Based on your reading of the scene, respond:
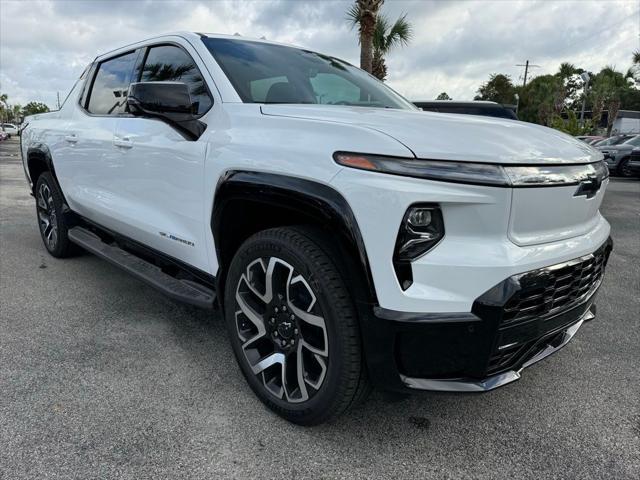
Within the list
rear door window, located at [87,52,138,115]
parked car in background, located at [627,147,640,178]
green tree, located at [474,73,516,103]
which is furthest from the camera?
green tree, located at [474,73,516,103]

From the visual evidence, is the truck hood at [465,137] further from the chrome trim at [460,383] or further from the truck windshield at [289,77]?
the chrome trim at [460,383]

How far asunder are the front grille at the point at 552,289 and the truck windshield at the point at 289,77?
151cm

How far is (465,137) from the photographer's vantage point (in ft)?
5.81

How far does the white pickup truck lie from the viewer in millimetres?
1679

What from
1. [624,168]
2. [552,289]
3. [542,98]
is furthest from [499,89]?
[552,289]

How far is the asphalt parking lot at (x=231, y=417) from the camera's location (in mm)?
1953

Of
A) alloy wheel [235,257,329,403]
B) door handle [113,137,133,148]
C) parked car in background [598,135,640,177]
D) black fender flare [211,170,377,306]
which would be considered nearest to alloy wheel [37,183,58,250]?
door handle [113,137,133,148]

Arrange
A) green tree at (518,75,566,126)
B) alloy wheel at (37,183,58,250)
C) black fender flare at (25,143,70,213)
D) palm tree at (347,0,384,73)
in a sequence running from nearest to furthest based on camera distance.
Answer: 1. black fender flare at (25,143,70,213)
2. alloy wheel at (37,183,58,250)
3. palm tree at (347,0,384,73)
4. green tree at (518,75,566,126)

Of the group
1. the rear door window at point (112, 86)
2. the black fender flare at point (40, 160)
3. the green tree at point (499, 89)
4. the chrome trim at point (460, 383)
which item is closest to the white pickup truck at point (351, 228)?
the chrome trim at point (460, 383)

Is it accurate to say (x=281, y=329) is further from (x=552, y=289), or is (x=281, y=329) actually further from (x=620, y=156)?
(x=620, y=156)

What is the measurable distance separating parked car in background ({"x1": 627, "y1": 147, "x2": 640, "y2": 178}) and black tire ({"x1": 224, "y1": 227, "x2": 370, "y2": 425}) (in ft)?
53.9

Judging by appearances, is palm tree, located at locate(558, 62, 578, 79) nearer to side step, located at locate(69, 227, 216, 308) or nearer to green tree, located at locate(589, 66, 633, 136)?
green tree, located at locate(589, 66, 633, 136)

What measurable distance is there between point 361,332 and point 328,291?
20cm

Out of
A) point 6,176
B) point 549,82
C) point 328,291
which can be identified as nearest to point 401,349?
point 328,291
